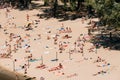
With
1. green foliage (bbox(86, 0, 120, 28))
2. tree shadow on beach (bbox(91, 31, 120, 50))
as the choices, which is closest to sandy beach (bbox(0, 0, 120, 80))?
tree shadow on beach (bbox(91, 31, 120, 50))

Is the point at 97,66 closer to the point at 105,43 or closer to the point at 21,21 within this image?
the point at 105,43

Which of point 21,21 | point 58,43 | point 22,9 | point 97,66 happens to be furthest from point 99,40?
point 22,9

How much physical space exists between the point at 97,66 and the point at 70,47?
8.39 metres

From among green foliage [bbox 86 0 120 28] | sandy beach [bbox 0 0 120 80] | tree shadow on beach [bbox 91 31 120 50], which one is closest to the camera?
sandy beach [bbox 0 0 120 80]

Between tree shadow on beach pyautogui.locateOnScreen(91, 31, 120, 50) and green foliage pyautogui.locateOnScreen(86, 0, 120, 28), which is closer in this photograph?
green foliage pyautogui.locateOnScreen(86, 0, 120, 28)

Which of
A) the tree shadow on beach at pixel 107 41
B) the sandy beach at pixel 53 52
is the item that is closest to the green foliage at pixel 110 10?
the tree shadow on beach at pixel 107 41

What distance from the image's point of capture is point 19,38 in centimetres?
5928

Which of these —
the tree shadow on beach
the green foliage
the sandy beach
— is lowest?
the sandy beach

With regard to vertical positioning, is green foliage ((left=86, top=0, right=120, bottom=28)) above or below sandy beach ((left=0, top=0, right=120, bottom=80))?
above

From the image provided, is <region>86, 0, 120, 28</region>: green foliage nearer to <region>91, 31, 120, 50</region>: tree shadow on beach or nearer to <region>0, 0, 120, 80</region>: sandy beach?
<region>91, 31, 120, 50</region>: tree shadow on beach

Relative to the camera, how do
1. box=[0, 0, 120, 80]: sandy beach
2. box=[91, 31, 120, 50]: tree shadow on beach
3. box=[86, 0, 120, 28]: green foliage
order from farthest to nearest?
box=[91, 31, 120, 50]: tree shadow on beach
box=[86, 0, 120, 28]: green foliage
box=[0, 0, 120, 80]: sandy beach

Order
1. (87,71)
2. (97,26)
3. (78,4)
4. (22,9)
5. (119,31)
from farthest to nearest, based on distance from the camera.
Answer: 1. (22,9)
2. (78,4)
3. (97,26)
4. (119,31)
5. (87,71)

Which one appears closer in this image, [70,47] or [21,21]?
[70,47]

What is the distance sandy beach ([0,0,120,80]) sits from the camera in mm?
44500
